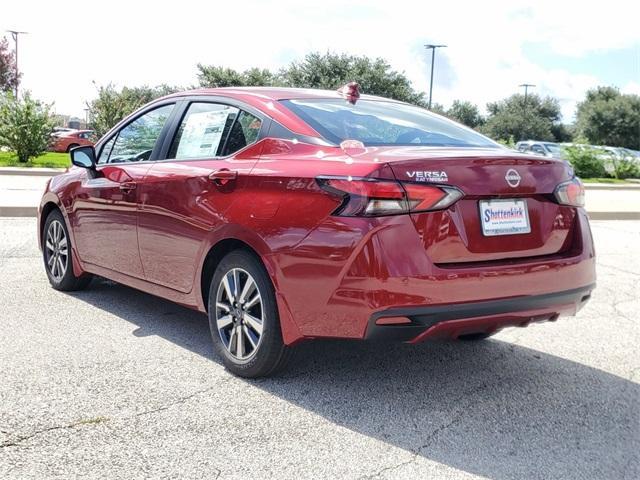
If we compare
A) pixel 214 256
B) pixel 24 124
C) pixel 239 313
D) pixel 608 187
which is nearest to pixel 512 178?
pixel 239 313

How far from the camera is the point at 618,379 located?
4250 millimetres

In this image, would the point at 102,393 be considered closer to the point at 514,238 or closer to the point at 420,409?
the point at 420,409

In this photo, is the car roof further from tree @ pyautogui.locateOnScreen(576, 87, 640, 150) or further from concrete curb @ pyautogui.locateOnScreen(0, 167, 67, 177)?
tree @ pyautogui.locateOnScreen(576, 87, 640, 150)

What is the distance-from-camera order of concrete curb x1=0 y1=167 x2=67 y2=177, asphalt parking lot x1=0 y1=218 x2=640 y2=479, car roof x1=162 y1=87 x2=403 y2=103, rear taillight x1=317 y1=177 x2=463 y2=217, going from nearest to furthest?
asphalt parking lot x1=0 y1=218 x2=640 y2=479 < rear taillight x1=317 y1=177 x2=463 y2=217 < car roof x1=162 y1=87 x2=403 y2=103 < concrete curb x1=0 y1=167 x2=67 y2=177

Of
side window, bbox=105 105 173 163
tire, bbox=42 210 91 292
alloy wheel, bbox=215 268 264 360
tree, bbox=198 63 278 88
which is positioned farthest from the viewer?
tree, bbox=198 63 278 88

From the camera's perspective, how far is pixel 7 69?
53.8 metres

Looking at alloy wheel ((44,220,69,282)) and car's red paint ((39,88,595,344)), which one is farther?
alloy wheel ((44,220,69,282))

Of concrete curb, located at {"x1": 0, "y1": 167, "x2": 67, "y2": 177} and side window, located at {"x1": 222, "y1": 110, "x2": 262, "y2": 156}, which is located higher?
side window, located at {"x1": 222, "y1": 110, "x2": 262, "y2": 156}

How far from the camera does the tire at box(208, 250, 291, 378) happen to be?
3.76 metres

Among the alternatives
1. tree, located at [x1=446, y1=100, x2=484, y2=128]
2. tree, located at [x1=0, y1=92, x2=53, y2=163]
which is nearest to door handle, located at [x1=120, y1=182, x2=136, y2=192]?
tree, located at [x1=0, y1=92, x2=53, y2=163]

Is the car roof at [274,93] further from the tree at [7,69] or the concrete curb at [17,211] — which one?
the tree at [7,69]

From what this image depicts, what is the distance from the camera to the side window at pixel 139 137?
198 inches

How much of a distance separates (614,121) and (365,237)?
66.9 m

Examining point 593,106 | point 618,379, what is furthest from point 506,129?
point 618,379
